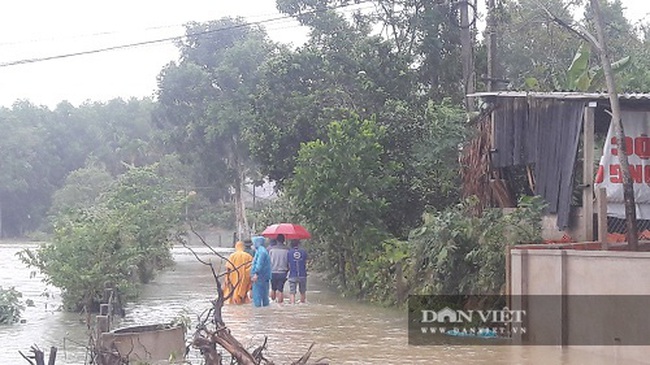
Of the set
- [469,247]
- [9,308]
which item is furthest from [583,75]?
[9,308]

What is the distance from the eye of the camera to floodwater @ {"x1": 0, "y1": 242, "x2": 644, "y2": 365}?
11562mm

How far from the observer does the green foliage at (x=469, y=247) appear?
45.8ft

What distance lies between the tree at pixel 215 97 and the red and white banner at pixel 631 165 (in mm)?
27953

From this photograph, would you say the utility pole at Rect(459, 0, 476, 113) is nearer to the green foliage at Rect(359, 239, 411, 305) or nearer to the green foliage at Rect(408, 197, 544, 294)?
the green foliage at Rect(359, 239, 411, 305)

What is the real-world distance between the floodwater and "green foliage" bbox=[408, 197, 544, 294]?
1066 millimetres

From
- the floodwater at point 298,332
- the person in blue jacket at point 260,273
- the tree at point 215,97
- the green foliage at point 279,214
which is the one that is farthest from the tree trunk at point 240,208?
the person in blue jacket at point 260,273

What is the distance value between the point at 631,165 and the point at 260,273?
281 inches

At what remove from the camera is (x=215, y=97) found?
146 feet

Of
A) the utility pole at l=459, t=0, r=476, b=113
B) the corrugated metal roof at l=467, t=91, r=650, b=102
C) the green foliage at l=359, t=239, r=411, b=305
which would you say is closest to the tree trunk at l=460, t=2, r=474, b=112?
the utility pole at l=459, t=0, r=476, b=113

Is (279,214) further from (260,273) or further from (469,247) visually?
(469,247)

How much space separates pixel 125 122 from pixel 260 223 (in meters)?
47.1

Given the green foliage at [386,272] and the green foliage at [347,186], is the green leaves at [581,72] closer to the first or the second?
the green foliage at [347,186]

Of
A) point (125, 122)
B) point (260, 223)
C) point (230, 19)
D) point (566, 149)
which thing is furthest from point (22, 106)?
point (566, 149)

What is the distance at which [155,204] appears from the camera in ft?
84.7
